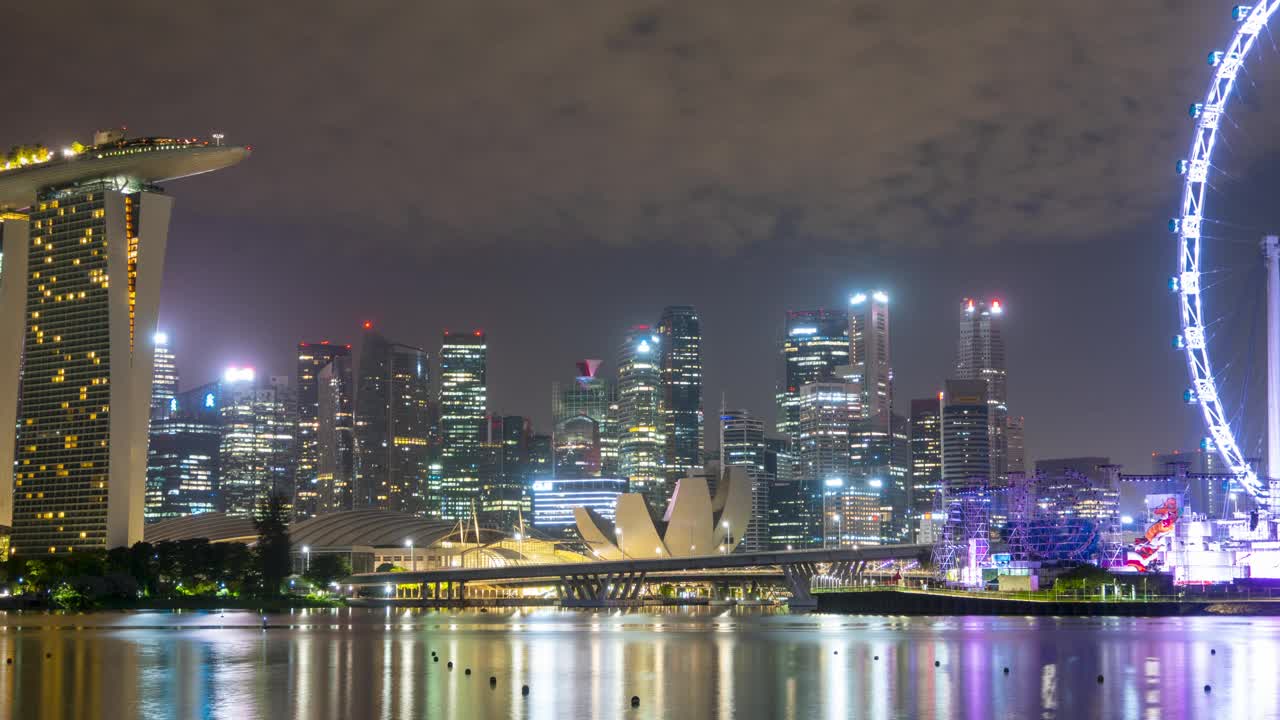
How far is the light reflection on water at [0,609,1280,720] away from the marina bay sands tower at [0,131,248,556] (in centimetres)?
11848

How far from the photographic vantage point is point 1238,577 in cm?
12450

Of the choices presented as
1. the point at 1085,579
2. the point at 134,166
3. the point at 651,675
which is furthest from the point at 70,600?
the point at 651,675

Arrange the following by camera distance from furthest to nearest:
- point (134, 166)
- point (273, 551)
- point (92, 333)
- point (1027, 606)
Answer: point (92, 333) < point (134, 166) < point (273, 551) < point (1027, 606)

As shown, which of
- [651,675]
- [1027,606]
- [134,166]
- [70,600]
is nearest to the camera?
[651,675]

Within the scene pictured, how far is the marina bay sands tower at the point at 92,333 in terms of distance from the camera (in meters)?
192

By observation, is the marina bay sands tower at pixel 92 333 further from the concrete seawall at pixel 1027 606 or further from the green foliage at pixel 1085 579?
the green foliage at pixel 1085 579

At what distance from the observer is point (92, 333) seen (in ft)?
633

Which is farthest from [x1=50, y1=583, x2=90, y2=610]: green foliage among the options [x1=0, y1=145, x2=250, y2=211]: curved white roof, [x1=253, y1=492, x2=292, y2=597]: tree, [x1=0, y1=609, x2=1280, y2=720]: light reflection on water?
[x1=0, y1=609, x2=1280, y2=720]: light reflection on water

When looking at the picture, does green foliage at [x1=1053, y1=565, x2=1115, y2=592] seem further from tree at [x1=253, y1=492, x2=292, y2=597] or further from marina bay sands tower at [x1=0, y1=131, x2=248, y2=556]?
marina bay sands tower at [x1=0, y1=131, x2=248, y2=556]

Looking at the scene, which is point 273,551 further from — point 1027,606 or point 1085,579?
point 1085,579

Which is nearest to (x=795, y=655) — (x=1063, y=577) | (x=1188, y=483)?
(x=1063, y=577)

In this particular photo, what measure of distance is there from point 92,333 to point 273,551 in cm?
4210

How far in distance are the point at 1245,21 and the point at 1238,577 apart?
52708 mm

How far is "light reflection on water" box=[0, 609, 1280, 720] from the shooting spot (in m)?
35.9
